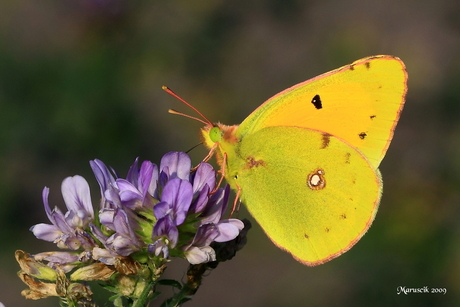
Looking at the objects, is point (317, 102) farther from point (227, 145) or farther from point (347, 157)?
point (227, 145)

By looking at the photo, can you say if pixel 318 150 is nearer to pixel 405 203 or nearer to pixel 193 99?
pixel 405 203

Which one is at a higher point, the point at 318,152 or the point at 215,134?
the point at 215,134

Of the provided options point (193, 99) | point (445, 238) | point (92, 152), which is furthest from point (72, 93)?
point (445, 238)

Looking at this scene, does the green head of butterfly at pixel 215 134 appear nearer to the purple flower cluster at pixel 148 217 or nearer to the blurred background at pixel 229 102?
the purple flower cluster at pixel 148 217

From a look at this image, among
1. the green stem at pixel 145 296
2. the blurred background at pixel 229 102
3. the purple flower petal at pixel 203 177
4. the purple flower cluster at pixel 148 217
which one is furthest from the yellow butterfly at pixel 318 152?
the blurred background at pixel 229 102

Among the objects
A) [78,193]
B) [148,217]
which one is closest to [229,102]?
[78,193]

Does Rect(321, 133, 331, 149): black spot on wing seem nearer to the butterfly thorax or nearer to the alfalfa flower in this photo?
the butterfly thorax
